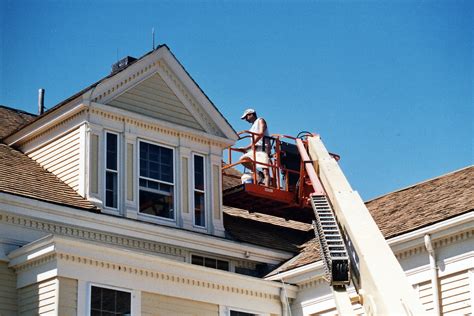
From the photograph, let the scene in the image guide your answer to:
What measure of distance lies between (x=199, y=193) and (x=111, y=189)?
2421mm

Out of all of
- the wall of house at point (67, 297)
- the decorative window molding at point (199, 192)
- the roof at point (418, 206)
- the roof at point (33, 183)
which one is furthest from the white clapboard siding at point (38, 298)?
the roof at point (418, 206)

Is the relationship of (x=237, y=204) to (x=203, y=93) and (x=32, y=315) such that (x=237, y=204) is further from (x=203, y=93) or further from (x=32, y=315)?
(x=32, y=315)

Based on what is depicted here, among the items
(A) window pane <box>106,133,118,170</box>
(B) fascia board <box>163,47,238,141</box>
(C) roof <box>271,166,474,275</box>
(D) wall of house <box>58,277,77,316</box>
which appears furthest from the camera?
(B) fascia board <box>163,47,238,141</box>

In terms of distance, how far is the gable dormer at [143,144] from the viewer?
20.9m

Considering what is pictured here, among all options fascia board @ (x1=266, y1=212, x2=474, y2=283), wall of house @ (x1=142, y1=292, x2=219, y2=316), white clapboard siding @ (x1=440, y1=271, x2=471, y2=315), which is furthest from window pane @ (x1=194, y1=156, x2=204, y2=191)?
white clapboard siding @ (x1=440, y1=271, x2=471, y2=315)

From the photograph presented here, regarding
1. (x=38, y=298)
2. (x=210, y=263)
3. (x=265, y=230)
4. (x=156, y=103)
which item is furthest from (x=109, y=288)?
(x=265, y=230)

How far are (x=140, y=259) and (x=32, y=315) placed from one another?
2.29 meters

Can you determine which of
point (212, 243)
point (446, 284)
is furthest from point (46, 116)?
point (446, 284)

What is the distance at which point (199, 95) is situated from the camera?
76.2ft

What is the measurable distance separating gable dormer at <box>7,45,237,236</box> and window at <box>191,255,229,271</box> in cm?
70

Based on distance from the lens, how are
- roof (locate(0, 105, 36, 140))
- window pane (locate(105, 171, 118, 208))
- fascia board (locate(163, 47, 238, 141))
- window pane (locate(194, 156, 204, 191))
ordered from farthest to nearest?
roof (locate(0, 105, 36, 140))
fascia board (locate(163, 47, 238, 141))
window pane (locate(194, 156, 204, 191))
window pane (locate(105, 171, 118, 208))

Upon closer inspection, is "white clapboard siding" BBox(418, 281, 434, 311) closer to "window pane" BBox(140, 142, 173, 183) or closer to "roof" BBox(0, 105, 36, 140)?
"window pane" BBox(140, 142, 173, 183)

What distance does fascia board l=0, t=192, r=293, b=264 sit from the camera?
61.5ft

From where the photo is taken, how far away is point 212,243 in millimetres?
21531
